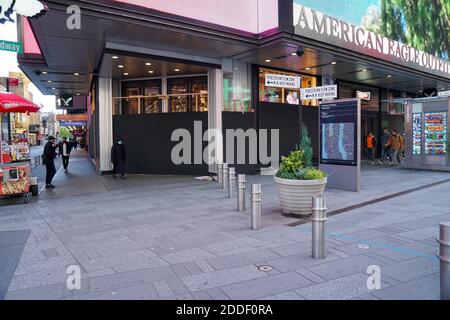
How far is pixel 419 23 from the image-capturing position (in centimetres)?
2148

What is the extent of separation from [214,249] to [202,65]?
10.2 metres

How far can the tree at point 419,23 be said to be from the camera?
61.8ft

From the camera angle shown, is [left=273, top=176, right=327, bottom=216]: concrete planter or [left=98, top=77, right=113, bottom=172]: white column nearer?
[left=273, top=176, right=327, bottom=216]: concrete planter

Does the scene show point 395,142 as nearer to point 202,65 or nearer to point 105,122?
point 202,65

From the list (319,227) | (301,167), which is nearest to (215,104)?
(301,167)

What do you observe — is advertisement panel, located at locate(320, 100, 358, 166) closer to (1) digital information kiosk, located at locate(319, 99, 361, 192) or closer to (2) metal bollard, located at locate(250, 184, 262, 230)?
(1) digital information kiosk, located at locate(319, 99, 361, 192)

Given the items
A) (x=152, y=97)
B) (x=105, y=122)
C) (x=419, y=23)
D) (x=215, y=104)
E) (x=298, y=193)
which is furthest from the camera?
(x=419, y=23)

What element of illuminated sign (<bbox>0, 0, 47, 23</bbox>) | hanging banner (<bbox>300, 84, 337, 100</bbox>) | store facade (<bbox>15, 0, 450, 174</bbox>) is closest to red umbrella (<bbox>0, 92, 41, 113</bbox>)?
store facade (<bbox>15, 0, 450, 174</bbox>)

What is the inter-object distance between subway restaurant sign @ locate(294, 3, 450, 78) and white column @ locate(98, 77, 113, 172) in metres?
8.86

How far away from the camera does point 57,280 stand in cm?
441

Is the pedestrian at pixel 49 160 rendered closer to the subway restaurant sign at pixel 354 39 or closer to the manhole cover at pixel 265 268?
the subway restaurant sign at pixel 354 39

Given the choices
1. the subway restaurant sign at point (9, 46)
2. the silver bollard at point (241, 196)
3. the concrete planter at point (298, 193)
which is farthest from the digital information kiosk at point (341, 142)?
the subway restaurant sign at point (9, 46)

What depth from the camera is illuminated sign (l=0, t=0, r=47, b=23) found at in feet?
22.4

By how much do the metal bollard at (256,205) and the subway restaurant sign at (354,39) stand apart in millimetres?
7349
